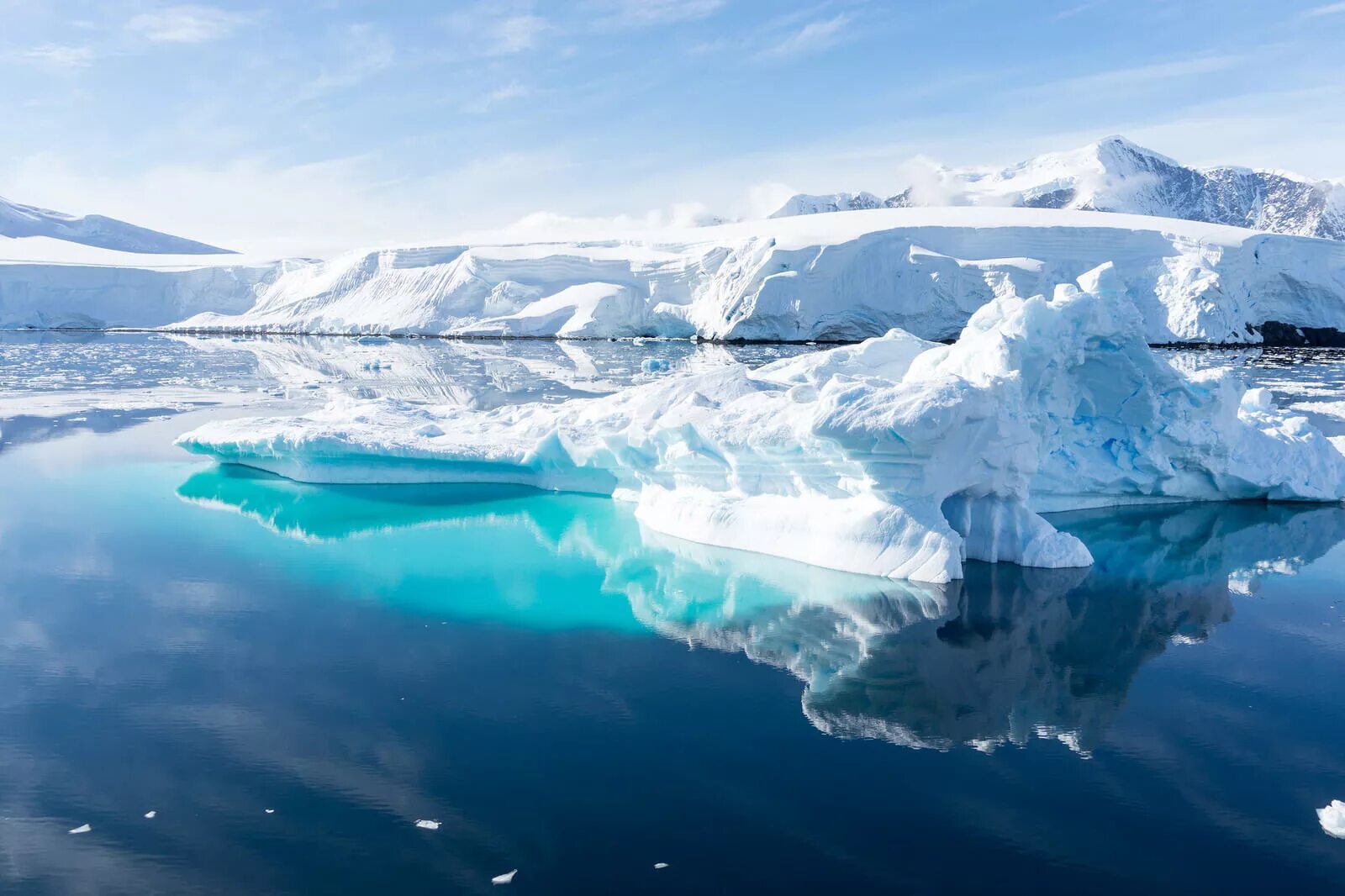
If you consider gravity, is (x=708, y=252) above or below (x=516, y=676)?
above

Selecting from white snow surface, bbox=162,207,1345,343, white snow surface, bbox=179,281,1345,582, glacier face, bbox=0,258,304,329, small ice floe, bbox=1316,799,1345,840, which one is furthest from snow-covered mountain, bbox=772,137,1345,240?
small ice floe, bbox=1316,799,1345,840

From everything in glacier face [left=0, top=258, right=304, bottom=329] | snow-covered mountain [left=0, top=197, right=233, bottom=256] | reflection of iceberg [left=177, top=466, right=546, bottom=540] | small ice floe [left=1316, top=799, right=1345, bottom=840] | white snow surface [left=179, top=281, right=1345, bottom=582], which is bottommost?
small ice floe [left=1316, top=799, right=1345, bottom=840]

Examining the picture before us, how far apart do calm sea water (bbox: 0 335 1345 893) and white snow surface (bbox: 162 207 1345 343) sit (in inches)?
843

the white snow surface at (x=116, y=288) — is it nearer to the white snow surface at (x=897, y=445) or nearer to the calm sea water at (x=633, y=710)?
the white snow surface at (x=897, y=445)

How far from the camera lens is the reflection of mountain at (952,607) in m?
4.70

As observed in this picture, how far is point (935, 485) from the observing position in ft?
21.1

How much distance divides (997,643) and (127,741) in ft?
13.9

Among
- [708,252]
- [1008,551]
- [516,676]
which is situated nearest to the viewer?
[516,676]

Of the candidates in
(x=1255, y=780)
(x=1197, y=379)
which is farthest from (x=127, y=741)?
(x=1197, y=379)

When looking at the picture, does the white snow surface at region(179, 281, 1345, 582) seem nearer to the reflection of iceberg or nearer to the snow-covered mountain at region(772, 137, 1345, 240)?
the reflection of iceberg

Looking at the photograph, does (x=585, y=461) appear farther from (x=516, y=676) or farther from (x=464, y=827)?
(x=464, y=827)

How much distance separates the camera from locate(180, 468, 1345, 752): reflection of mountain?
15.4ft

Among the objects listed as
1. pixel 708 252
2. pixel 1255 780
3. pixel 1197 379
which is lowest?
pixel 1255 780

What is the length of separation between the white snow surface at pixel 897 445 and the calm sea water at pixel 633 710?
404 millimetres
